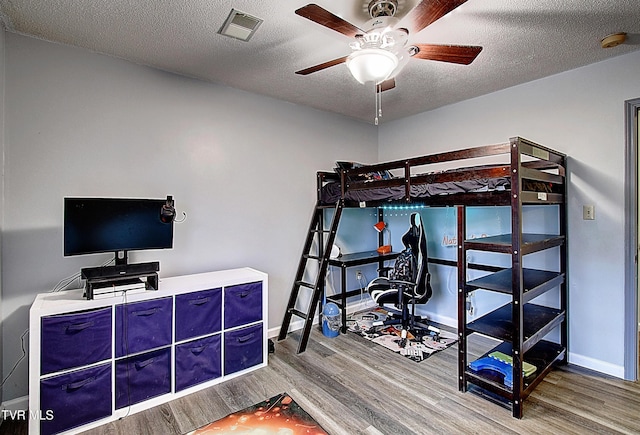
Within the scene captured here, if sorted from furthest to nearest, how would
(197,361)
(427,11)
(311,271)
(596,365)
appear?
(311,271) → (596,365) → (197,361) → (427,11)

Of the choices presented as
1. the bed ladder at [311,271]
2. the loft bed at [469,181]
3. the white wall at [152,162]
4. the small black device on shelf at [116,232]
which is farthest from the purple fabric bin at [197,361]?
the loft bed at [469,181]

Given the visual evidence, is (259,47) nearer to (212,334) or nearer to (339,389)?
(212,334)

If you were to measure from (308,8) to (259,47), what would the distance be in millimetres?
1044

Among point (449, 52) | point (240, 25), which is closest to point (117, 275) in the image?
point (240, 25)

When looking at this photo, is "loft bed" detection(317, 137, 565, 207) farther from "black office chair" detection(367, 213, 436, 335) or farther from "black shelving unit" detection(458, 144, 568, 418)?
"black office chair" detection(367, 213, 436, 335)

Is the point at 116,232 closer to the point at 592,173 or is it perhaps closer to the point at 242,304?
the point at 242,304

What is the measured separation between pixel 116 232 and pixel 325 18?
1.92m

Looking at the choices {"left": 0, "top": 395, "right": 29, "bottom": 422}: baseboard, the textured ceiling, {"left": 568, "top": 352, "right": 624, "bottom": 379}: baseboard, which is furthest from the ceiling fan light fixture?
{"left": 0, "top": 395, "right": 29, "bottom": 422}: baseboard

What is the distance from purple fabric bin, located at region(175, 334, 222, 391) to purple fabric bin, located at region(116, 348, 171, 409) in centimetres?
8

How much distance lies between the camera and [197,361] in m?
2.44

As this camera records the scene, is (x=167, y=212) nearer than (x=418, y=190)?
Yes

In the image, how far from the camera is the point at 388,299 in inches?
133

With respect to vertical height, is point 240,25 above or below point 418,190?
above

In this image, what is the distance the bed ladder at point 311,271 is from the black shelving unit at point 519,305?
129cm
